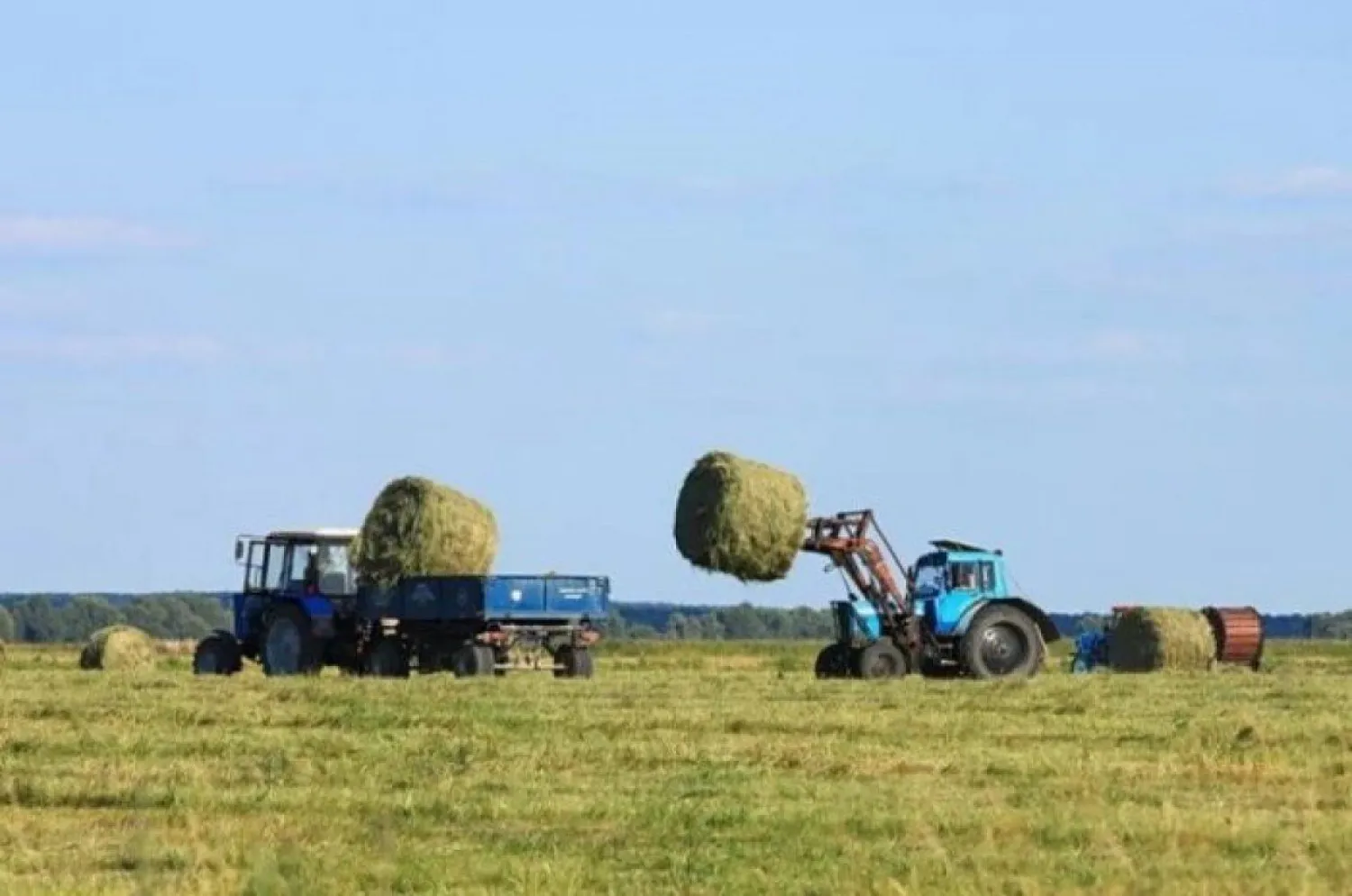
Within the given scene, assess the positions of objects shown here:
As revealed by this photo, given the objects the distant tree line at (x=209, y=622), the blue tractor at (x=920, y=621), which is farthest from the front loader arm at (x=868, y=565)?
the distant tree line at (x=209, y=622)

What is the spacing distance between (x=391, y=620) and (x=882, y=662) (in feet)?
21.9

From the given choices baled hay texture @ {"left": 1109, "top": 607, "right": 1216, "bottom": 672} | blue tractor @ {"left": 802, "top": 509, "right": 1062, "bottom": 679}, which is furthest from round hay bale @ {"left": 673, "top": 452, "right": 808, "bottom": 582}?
baled hay texture @ {"left": 1109, "top": 607, "right": 1216, "bottom": 672}

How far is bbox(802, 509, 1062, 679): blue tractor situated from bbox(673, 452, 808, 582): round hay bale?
4.65 feet

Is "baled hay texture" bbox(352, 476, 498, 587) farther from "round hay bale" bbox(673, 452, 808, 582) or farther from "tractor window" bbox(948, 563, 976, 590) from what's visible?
"tractor window" bbox(948, 563, 976, 590)

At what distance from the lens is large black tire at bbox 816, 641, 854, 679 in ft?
134

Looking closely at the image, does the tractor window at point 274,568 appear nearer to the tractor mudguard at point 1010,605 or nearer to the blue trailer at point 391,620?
the blue trailer at point 391,620

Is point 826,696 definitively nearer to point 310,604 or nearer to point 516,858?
point 310,604

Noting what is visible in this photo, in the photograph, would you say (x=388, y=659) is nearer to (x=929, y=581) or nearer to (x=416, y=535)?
(x=416, y=535)

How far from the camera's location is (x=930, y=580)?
136 ft

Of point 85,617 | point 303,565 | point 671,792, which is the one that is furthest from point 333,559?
point 85,617

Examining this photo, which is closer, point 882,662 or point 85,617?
point 882,662

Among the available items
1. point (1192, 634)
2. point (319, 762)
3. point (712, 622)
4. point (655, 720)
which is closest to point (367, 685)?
point (655, 720)

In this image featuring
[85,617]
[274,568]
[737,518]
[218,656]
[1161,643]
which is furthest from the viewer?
[85,617]

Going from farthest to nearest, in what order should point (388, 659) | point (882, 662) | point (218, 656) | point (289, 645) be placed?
point (218, 656)
point (289, 645)
point (388, 659)
point (882, 662)
